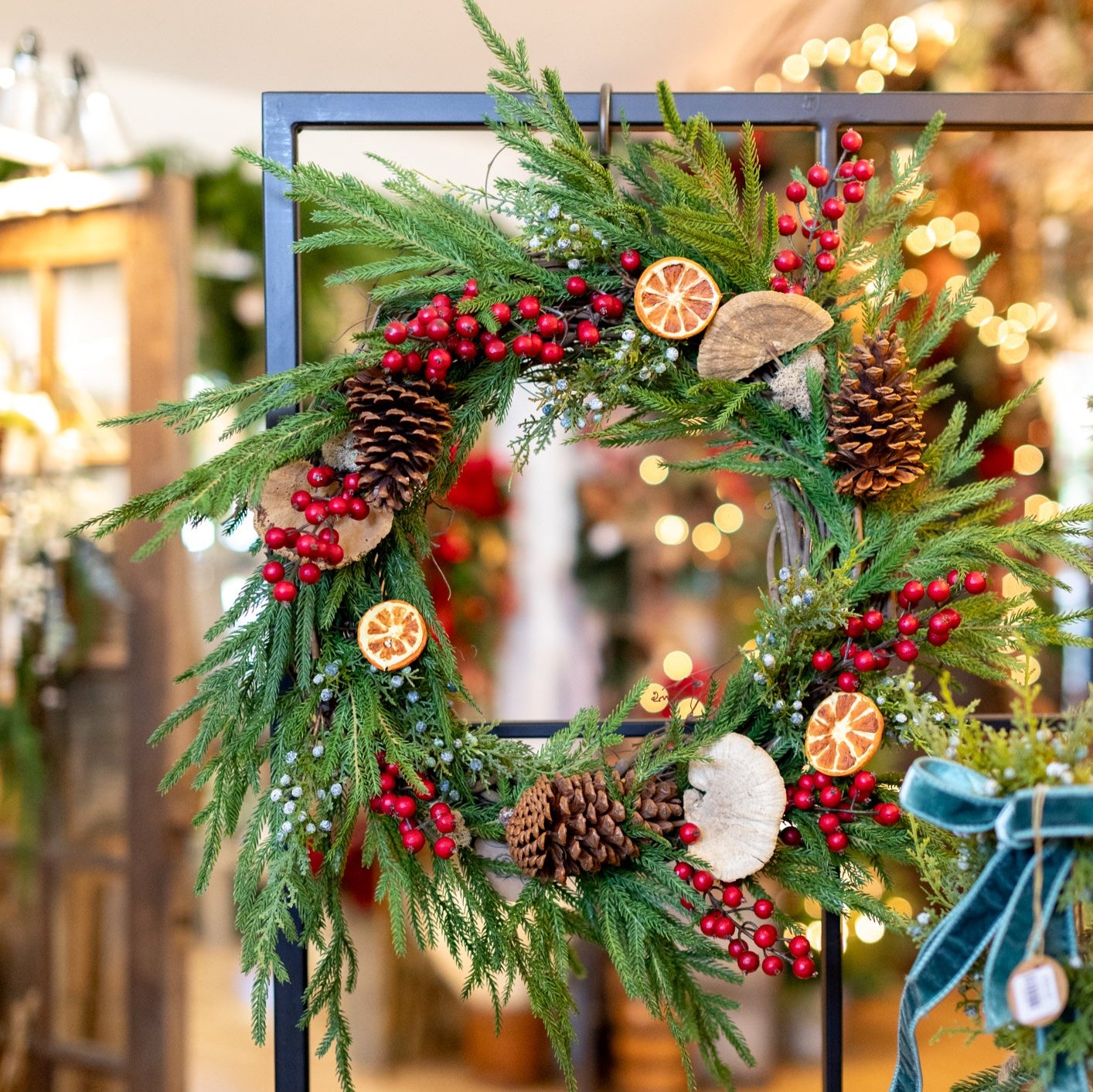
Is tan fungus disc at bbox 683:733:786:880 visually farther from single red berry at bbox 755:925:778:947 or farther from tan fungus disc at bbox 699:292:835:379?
tan fungus disc at bbox 699:292:835:379

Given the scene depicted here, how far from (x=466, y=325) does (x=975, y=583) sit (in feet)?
1.41

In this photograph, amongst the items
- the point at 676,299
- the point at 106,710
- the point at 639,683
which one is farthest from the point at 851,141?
the point at 106,710

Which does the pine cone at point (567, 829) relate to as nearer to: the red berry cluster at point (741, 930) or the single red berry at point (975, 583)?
the red berry cluster at point (741, 930)

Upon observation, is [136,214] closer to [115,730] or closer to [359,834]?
[115,730]

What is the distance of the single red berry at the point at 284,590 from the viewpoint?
72 cm

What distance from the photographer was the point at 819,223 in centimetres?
75

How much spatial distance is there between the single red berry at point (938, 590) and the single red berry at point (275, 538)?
488 millimetres

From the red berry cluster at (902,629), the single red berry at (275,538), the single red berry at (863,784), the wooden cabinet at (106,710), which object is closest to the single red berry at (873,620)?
the red berry cluster at (902,629)

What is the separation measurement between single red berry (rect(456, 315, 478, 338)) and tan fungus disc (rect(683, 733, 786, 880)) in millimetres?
372

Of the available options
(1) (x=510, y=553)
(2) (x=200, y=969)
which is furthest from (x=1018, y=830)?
(2) (x=200, y=969)

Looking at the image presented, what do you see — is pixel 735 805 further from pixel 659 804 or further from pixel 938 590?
pixel 938 590

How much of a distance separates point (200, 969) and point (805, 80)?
264 cm

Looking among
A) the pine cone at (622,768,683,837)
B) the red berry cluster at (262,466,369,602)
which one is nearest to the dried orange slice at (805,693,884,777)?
the pine cone at (622,768,683,837)

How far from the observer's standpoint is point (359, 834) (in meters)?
2.14
